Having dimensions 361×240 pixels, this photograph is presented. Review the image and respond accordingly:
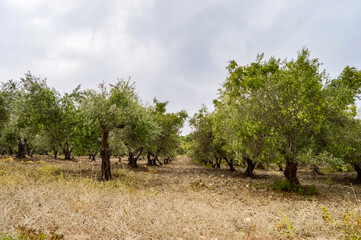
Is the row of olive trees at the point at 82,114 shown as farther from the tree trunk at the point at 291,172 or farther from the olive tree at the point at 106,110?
the tree trunk at the point at 291,172

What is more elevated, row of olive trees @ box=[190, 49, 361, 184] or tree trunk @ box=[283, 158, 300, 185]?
row of olive trees @ box=[190, 49, 361, 184]

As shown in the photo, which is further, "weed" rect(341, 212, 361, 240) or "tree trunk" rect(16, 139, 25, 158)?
"tree trunk" rect(16, 139, 25, 158)

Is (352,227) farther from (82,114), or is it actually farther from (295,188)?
(82,114)

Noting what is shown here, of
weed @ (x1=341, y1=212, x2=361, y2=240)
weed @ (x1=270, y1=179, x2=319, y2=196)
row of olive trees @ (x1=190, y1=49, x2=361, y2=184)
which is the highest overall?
row of olive trees @ (x1=190, y1=49, x2=361, y2=184)

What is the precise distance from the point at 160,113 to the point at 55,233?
1239 inches

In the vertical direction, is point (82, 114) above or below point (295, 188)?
above

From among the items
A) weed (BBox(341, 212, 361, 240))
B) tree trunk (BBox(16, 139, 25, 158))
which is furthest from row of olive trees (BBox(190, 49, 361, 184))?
tree trunk (BBox(16, 139, 25, 158))

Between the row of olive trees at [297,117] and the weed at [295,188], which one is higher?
the row of olive trees at [297,117]

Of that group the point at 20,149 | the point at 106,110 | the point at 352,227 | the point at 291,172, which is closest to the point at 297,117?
the point at 291,172

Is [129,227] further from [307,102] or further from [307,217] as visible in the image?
[307,102]

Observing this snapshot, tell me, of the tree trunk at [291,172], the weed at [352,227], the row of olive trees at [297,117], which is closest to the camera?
the weed at [352,227]

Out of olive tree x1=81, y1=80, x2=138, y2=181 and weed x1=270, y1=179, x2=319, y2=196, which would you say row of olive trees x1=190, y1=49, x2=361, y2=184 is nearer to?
weed x1=270, y1=179, x2=319, y2=196

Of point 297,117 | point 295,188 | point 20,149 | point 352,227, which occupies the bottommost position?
point 295,188

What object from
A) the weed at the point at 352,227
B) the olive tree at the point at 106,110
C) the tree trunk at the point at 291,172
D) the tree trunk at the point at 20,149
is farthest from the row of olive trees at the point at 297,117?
the tree trunk at the point at 20,149
